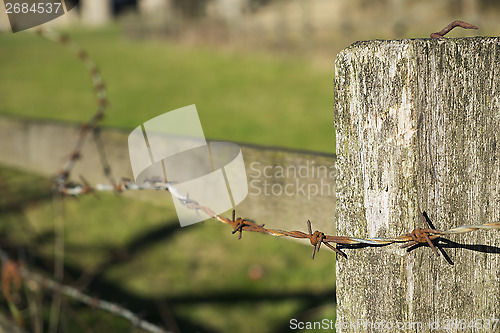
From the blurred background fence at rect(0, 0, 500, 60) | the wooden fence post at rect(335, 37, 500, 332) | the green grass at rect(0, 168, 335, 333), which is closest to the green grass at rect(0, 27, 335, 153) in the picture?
the blurred background fence at rect(0, 0, 500, 60)

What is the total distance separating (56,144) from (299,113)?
5679 mm

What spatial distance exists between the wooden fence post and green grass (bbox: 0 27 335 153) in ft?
14.6

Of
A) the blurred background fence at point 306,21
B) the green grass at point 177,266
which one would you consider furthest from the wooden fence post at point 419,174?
the blurred background fence at point 306,21

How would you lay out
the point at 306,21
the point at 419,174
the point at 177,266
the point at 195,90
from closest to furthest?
the point at 419,174 → the point at 177,266 → the point at 195,90 → the point at 306,21

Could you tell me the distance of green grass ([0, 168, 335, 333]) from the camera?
272 centimetres

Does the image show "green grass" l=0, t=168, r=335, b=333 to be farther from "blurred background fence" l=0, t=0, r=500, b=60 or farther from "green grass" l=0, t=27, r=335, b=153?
"blurred background fence" l=0, t=0, r=500, b=60

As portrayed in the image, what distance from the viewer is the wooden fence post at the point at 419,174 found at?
90cm

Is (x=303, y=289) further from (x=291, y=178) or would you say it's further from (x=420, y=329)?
(x=420, y=329)

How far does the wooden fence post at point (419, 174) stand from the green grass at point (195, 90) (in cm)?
446

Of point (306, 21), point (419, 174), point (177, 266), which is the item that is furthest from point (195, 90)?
point (419, 174)

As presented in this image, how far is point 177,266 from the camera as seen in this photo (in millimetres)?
3270

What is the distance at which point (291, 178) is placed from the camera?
1479 millimetres

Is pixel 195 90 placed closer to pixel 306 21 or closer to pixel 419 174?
pixel 306 21

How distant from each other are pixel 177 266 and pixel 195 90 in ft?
23.9
